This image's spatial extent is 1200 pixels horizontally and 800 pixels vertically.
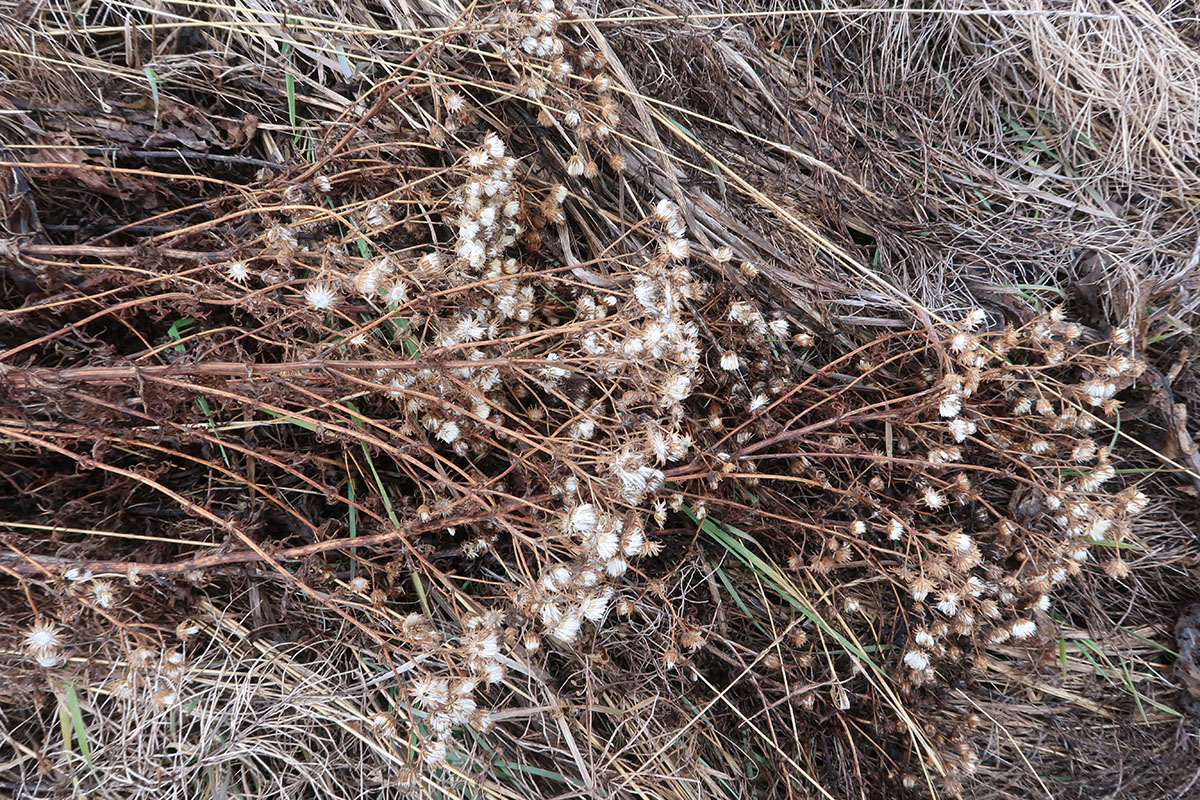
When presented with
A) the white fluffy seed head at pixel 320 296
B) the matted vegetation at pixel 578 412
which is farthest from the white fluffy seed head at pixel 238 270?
the white fluffy seed head at pixel 320 296

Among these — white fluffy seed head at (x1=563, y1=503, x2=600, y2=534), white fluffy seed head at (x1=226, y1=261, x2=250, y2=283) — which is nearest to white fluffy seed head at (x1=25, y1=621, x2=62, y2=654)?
white fluffy seed head at (x1=226, y1=261, x2=250, y2=283)

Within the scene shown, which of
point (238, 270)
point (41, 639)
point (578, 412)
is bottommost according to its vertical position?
point (41, 639)

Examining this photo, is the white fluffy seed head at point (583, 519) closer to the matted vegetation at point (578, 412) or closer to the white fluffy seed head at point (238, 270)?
the matted vegetation at point (578, 412)

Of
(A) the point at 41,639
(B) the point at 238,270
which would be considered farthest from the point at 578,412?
(A) the point at 41,639

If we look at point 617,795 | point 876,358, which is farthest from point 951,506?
A: point 617,795

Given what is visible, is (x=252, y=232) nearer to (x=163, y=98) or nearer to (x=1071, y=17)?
A: (x=163, y=98)

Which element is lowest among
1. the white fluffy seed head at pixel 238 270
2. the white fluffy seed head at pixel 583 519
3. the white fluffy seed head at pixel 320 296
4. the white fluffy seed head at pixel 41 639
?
the white fluffy seed head at pixel 41 639

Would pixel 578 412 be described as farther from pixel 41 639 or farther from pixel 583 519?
pixel 41 639

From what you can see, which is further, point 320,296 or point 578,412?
point 578,412

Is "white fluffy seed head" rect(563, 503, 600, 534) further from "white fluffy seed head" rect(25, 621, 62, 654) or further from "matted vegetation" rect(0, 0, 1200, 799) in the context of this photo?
"white fluffy seed head" rect(25, 621, 62, 654)
